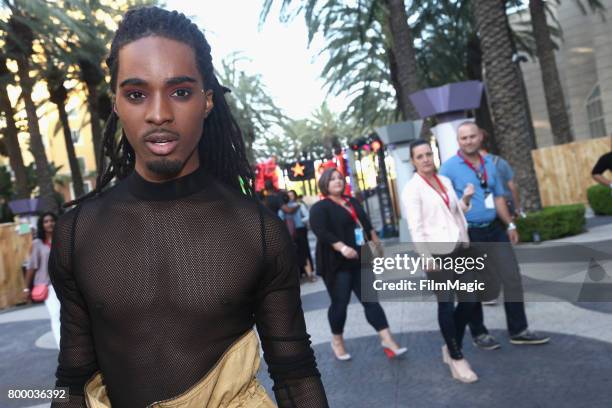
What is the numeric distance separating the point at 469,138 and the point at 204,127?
13.9 ft

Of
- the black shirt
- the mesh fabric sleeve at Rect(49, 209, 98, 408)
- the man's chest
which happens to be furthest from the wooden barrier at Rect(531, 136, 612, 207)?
the mesh fabric sleeve at Rect(49, 209, 98, 408)

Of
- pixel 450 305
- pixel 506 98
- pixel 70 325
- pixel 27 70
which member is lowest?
pixel 450 305

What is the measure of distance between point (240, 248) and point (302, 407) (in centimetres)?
41

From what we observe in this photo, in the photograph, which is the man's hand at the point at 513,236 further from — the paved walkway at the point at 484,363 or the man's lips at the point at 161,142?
the man's lips at the point at 161,142

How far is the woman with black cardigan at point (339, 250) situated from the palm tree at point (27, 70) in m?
13.9

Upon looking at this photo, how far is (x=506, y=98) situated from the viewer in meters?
12.4

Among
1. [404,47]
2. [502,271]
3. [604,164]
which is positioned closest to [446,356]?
[502,271]

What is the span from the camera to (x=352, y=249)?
5.96 meters

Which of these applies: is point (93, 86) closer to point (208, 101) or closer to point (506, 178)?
point (506, 178)

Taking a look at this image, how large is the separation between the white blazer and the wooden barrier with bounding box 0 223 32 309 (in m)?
11.9

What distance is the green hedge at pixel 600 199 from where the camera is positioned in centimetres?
1554

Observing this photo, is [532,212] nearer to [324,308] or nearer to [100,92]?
[324,308]

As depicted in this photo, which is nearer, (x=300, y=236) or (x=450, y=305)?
(x=450, y=305)

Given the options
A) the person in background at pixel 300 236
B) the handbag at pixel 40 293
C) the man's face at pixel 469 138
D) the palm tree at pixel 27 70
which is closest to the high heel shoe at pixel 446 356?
the man's face at pixel 469 138
